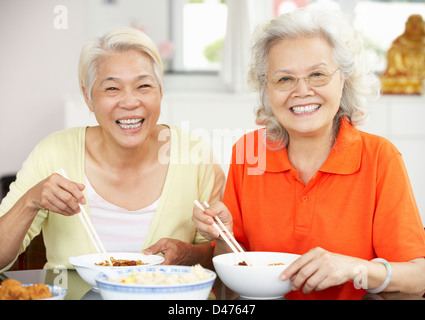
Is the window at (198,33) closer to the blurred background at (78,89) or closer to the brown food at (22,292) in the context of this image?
the blurred background at (78,89)

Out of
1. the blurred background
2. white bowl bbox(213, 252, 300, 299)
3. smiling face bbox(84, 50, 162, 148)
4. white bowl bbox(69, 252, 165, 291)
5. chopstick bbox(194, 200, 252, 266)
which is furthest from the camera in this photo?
the blurred background

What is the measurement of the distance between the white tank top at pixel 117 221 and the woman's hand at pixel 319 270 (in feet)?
2.45

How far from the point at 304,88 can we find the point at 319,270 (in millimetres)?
557

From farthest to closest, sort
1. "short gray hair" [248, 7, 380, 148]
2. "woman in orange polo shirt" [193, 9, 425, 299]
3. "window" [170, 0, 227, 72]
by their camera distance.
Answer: "window" [170, 0, 227, 72], "short gray hair" [248, 7, 380, 148], "woman in orange polo shirt" [193, 9, 425, 299]

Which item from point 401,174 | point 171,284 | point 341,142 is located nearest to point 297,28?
point 341,142

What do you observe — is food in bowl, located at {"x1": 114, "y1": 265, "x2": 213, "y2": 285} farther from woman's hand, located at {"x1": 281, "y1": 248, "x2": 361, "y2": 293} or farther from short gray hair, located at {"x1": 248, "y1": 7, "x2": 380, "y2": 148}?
short gray hair, located at {"x1": 248, "y1": 7, "x2": 380, "y2": 148}

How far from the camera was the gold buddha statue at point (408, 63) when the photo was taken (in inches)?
165

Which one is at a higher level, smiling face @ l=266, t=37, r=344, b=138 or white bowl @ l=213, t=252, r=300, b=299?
smiling face @ l=266, t=37, r=344, b=138

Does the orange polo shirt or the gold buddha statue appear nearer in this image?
the orange polo shirt

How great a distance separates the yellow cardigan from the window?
246 cm

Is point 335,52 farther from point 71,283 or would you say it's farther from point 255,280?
point 71,283

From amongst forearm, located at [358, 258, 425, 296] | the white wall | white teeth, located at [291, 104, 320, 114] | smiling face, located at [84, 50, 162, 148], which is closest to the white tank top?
smiling face, located at [84, 50, 162, 148]

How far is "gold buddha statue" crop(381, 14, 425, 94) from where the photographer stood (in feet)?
13.8
